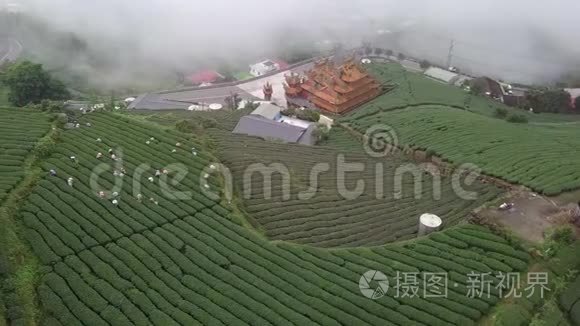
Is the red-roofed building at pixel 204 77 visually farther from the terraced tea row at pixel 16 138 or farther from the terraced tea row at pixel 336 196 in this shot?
the terraced tea row at pixel 16 138

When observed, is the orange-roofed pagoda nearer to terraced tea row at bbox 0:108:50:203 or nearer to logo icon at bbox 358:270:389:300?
terraced tea row at bbox 0:108:50:203

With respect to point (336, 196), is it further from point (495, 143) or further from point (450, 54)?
point (450, 54)

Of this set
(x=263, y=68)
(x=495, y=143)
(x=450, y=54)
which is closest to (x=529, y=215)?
(x=495, y=143)

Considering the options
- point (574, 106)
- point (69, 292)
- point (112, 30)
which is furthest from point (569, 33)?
point (69, 292)

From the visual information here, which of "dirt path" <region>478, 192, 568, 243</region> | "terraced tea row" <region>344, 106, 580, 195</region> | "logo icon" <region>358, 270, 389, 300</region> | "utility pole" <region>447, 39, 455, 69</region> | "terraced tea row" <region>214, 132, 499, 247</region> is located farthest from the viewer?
"utility pole" <region>447, 39, 455, 69</region>

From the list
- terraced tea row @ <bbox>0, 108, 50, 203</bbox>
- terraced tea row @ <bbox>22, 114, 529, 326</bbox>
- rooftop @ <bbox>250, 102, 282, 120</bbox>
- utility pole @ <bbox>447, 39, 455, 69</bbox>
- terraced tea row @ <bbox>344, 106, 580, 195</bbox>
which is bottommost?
utility pole @ <bbox>447, 39, 455, 69</bbox>

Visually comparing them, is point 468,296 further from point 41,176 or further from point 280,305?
point 41,176

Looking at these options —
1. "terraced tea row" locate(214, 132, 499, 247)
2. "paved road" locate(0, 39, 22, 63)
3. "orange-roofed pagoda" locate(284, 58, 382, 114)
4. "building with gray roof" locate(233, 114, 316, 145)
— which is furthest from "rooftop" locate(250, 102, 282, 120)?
"paved road" locate(0, 39, 22, 63)
